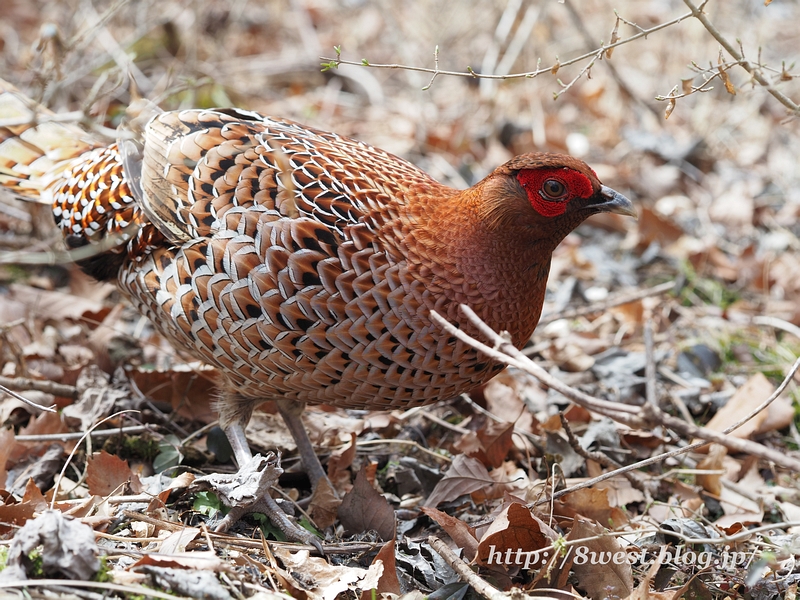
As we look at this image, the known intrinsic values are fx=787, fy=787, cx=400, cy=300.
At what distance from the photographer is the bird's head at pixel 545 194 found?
10.3 feet

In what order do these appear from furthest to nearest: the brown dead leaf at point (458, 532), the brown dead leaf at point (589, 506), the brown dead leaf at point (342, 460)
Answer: the brown dead leaf at point (342, 460), the brown dead leaf at point (589, 506), the brown dead leaf at point (458, 532)

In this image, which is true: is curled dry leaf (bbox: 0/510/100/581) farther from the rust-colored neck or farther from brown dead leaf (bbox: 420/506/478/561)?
the rust-colored neck

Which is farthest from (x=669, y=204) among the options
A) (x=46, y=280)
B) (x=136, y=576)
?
(x=136, y=576)

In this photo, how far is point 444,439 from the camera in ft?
13.7

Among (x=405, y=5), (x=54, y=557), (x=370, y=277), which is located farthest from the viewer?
(x=405, y=5)

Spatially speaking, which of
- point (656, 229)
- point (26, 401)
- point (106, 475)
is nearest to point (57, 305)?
point (106, 475)

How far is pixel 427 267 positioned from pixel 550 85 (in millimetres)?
5113

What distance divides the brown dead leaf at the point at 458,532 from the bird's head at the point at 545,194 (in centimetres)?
119

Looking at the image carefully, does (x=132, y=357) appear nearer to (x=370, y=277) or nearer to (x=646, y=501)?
(x=370, y=277)

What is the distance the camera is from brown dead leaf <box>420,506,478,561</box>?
120 inches

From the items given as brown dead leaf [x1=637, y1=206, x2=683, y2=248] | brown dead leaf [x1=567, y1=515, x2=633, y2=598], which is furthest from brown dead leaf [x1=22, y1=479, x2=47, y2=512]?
brown dead leaf [x1=637, y1=206, x2=683, y2=248]

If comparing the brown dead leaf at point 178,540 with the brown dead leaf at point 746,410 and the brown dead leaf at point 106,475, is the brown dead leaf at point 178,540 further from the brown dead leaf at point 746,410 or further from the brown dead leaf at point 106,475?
the brown dead leaf at point 746,410

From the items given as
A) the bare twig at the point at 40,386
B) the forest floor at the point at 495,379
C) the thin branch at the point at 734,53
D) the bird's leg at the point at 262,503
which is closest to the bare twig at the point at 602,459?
the forest floor at the point at 495,379

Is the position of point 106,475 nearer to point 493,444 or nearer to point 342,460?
point 342,460
